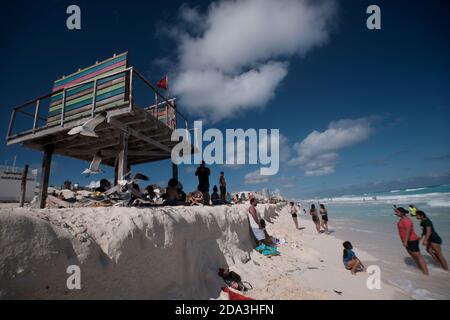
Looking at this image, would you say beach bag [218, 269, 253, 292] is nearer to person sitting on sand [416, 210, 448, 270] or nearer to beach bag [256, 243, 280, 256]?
beach bag [256, 243, 280, 256]

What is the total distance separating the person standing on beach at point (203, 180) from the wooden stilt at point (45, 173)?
5790mm

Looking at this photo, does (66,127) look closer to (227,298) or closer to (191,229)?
(191,229)

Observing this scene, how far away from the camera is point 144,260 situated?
352 cm

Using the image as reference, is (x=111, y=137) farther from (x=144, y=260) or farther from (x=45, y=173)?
(x=144, y=260)

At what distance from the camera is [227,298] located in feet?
14.4

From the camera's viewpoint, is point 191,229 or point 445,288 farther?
point 445,288

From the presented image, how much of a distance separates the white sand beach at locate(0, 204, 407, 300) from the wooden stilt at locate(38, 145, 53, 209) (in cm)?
648

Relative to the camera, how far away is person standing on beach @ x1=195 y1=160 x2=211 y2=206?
364 inches

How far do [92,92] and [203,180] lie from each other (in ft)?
17.2

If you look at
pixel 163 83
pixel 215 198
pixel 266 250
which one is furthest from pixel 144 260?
pixel 163 83
